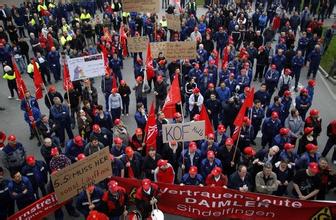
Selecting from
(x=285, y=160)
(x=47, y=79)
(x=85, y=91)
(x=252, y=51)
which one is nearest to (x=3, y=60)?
(x=47, y=79)

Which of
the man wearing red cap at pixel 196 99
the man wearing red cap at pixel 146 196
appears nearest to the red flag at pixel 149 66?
the man wearing red cap at pixel 196 99

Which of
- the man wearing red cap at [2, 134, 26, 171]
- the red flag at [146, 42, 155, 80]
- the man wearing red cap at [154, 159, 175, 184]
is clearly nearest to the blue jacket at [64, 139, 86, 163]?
the man wearing red cap at [2, 134, 26, 171]

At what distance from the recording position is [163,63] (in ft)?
47.0

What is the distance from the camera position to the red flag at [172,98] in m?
10.3

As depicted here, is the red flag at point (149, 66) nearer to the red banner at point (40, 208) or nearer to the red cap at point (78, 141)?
the red cap at point (78, 141)

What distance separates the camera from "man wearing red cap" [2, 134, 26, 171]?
945 cm

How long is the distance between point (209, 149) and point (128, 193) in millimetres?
2295

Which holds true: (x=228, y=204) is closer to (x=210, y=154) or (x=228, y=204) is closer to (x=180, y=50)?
(x=210, y=154)

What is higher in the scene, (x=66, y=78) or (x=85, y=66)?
(x=85, y=66)

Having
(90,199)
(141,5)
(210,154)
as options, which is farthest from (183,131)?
(141,5)

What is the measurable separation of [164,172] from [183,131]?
1014mm

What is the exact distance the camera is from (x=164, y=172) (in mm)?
8445

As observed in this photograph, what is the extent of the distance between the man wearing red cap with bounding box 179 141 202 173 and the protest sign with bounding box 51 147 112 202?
7.50 feet

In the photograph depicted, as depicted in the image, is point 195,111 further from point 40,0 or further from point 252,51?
point 40,0
